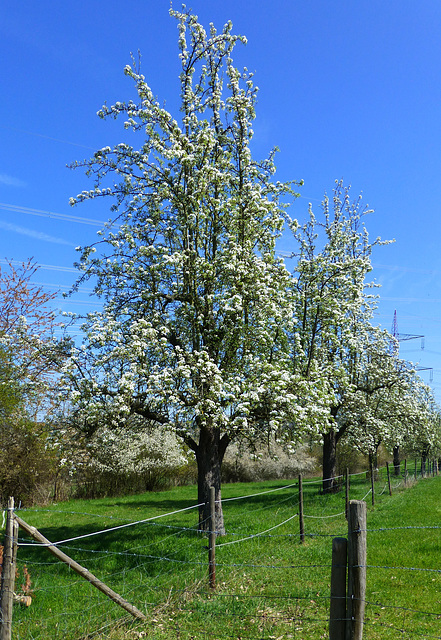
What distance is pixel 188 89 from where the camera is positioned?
1595 centimetres

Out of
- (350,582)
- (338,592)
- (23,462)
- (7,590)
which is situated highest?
(350,582)

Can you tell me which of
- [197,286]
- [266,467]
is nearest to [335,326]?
[197,286]

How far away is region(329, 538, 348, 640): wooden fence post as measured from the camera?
214 inches

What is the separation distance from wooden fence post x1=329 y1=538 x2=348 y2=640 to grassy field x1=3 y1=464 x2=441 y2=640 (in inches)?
35.6

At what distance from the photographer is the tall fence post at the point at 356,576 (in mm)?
5352

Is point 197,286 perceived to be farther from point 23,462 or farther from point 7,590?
point 23,462

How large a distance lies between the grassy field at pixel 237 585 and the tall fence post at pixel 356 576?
749 millimetres

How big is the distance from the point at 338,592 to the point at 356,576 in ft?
1.05

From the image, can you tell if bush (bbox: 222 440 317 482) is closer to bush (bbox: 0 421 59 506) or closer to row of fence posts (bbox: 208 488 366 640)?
bush (bbox: 0 421 59 506)

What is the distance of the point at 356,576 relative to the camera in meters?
5.36

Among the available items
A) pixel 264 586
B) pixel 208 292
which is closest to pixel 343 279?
pixel 208 292

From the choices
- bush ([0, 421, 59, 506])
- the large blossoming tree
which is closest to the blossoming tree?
the large blossoming tree

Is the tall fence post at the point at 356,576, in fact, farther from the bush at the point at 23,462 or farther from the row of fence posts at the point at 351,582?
the bush at the point at 23,462

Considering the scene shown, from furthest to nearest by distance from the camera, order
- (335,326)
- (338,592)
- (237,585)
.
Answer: (335,326)
(237,585)
(338,592)
